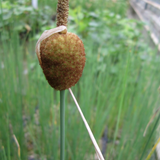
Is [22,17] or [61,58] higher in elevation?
[61,58]

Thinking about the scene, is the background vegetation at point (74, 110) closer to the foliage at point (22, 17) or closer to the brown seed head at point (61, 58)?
the foliage at point (22, 17)

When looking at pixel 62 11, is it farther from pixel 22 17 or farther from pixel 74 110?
pixel 22 17

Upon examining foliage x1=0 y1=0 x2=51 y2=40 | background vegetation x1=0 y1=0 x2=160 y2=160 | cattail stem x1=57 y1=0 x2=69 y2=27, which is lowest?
background vegetation x1=0 y1=0 x2=160 y2=160

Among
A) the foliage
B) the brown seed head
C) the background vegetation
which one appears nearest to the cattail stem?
the brown seed head

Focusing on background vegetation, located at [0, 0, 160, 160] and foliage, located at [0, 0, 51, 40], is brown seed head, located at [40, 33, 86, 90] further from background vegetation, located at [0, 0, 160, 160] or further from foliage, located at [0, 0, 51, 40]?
foliage, located at [0, 0, 51, 40]

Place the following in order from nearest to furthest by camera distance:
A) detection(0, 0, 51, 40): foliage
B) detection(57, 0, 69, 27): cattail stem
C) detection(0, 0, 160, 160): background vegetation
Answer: detection(57, 0, 69, 27): cattail stem → detection(0, 0, 160, 160): background vegetation → detection(0, 0, 51, 40): foliage

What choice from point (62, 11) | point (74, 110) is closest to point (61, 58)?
point (62, 11)

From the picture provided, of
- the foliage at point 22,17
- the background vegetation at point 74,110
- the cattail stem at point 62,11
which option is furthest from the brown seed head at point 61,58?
the foliage at point 22,17

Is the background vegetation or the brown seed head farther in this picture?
the background vegetation

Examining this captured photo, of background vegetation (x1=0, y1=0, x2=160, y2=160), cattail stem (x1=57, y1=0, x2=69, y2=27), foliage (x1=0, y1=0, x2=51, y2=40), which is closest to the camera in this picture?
cattail stem (x1=57, y1=0, x2=69, y2=27)
